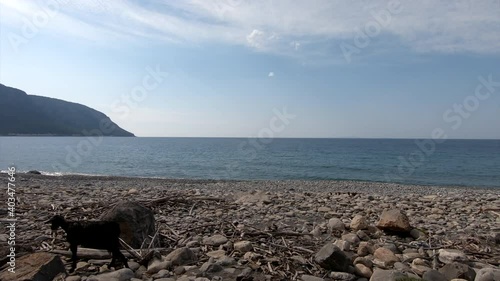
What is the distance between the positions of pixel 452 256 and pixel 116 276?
5142 mm

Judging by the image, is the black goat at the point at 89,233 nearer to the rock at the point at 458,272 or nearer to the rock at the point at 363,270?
the rock at the point at 363,270

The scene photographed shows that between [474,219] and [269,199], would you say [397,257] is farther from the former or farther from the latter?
[269,199]

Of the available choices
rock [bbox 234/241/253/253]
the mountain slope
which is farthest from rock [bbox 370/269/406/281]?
the mountain slope

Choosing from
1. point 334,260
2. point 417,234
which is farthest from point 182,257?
point 417,234

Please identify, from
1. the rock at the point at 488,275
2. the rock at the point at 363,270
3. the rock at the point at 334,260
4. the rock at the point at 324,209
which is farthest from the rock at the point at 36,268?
the rock at the point at 324,209

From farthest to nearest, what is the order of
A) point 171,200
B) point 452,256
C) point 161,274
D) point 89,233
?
point 171,200 → point 452,256 → point 161,274 → point 89,233

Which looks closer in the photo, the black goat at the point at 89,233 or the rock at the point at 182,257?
the black goat at the point at 89,233

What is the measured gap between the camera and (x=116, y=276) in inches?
154

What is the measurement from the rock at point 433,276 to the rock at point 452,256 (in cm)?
106

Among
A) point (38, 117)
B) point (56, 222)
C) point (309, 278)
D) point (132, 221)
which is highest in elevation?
point (38, 117)

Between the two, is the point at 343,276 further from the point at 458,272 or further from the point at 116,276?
the point at 116,276

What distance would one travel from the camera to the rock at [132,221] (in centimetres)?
520

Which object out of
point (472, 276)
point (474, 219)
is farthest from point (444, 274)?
point (474, 219)

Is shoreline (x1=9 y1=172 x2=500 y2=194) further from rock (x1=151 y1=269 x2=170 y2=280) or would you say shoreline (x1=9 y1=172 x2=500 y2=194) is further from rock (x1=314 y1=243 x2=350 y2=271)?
rock (x1=151 y1=269 x2=170 y2=280)
